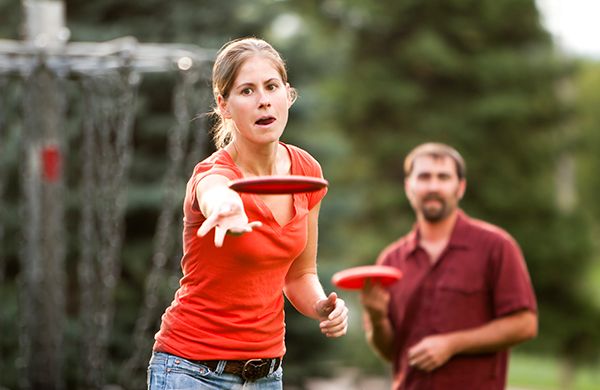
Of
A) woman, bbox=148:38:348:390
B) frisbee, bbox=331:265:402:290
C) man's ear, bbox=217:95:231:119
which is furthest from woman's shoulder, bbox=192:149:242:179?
frisbee, bbox=331:265:402:290

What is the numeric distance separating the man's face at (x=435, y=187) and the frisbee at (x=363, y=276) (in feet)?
1.40

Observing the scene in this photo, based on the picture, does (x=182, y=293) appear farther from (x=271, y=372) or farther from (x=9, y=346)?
(x=9, y=346)

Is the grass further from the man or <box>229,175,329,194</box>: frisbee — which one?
<box>229,175,329,194</box>: frisbee

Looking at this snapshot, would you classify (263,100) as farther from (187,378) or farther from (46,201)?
(46,201)

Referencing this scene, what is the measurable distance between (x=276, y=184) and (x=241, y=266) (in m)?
0.35

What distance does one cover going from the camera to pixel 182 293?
7.20 feet

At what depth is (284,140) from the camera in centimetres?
862

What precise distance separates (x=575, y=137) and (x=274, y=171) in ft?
48.9

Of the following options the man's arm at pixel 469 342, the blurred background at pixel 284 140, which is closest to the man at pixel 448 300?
the man's arm at pixel 469 342

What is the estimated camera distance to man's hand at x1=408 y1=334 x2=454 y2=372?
3.48 m

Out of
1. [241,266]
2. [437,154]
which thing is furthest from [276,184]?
[437,154]

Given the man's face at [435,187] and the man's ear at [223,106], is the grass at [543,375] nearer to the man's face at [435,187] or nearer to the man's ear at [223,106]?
the man's face at [435,187]

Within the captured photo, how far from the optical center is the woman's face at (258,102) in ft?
6.95

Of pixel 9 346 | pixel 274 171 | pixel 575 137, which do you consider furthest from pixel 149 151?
pixel 575 137
